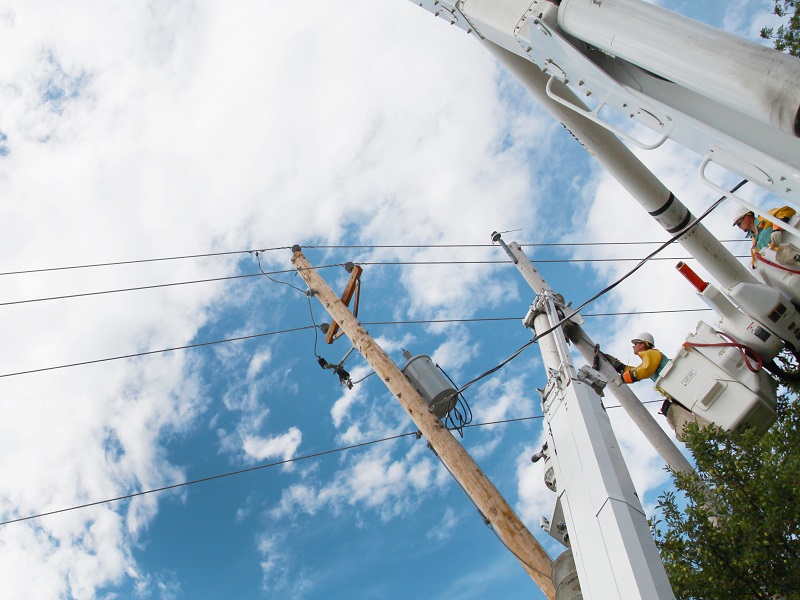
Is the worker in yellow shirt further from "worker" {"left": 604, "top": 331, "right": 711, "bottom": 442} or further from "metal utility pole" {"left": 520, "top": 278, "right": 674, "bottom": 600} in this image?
"metal utility pole" {"left": 520, "top": 278, "right": 674, "bottom": 600}

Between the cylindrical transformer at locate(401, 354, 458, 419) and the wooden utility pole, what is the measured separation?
20cm

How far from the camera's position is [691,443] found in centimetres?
650

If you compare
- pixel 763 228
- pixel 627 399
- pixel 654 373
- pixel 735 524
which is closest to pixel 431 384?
pixel 627 399

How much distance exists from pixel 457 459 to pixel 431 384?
1.33 m

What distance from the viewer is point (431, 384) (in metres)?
8.02

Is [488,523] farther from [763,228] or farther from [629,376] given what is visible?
[763,228]

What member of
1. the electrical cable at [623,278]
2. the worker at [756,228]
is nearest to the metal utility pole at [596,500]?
the electrical cable at [623,278]

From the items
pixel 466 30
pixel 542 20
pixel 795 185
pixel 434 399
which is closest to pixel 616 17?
pixel 542 20

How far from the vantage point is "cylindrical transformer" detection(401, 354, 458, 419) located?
787 centimetres

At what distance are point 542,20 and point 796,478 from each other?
14.7ft

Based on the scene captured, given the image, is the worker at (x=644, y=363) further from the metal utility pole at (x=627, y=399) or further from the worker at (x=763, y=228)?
the worker at (x=763, y=228)

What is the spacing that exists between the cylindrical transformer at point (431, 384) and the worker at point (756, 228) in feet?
13.5

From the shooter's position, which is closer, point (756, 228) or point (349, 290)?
point (756, 228)

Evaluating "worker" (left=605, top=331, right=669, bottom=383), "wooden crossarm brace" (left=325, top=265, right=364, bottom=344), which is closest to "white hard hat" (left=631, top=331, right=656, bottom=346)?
"worker" (left=605, top=331, right=669, bottom=383)
